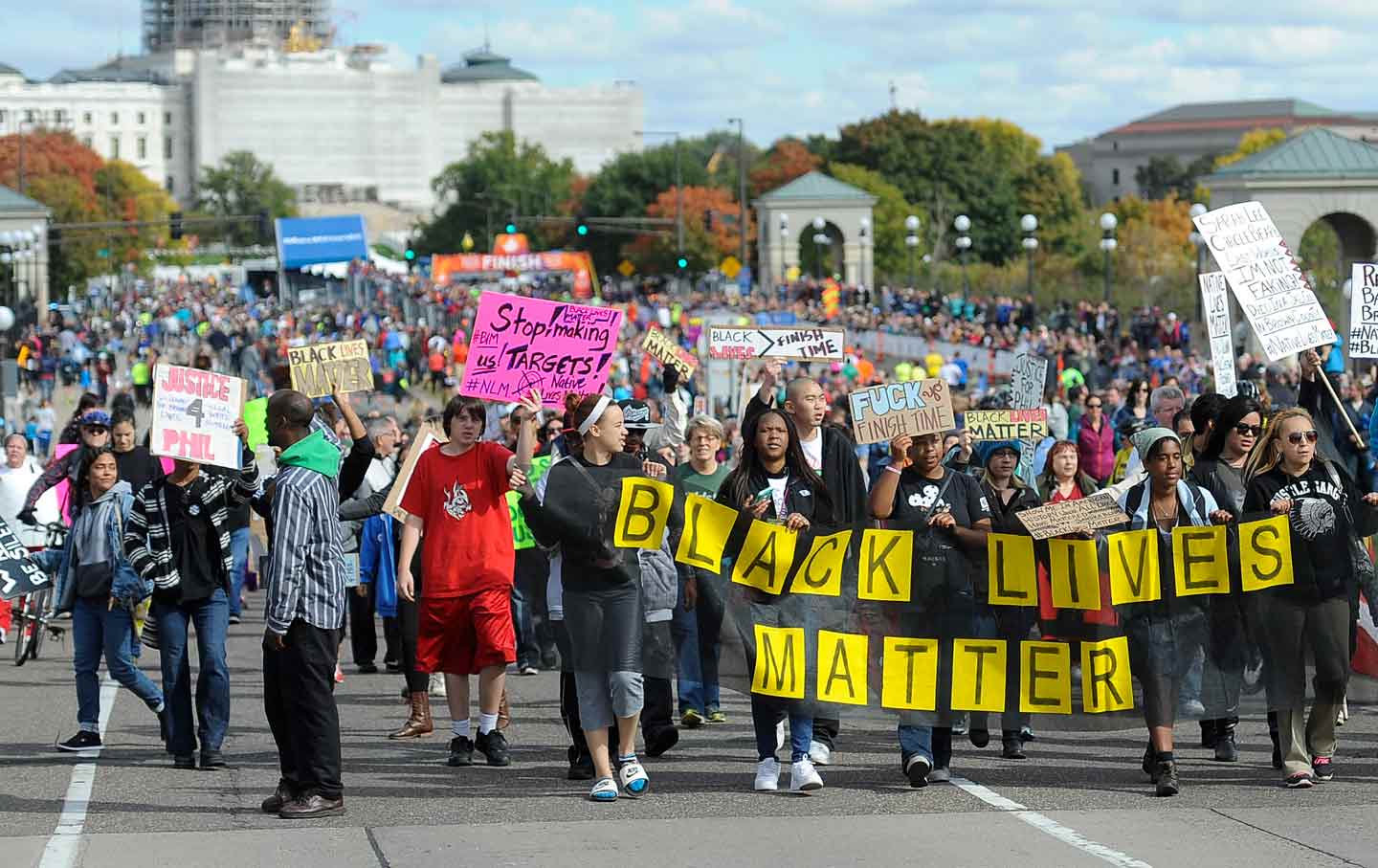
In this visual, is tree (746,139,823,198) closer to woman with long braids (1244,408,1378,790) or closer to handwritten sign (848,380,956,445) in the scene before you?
handwritten sign (848,380,956,445)

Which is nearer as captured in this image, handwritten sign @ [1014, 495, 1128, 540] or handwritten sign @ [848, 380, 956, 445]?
handwritten sign @ [1014, 495, 1128, 540]

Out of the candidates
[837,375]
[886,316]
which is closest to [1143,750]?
[837,375]

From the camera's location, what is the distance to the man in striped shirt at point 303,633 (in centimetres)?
919

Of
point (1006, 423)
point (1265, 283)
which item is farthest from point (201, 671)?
point (1265, 283)

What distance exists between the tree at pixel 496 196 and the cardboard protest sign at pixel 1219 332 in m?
134

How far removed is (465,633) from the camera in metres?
10.2

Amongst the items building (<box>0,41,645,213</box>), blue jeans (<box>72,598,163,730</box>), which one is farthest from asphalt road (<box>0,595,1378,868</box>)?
building (<box>0,41,645,213</box>)

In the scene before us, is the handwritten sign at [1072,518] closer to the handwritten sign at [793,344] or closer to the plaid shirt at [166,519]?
the plaid shirt at [166,519]

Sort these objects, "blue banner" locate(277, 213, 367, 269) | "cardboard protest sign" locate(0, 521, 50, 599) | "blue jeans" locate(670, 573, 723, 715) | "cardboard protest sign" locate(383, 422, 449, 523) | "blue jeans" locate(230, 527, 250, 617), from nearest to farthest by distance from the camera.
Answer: "blue jeans" locate(670, 573, 723, 715)
"blue jeans" locate(230, 527, 250, 617)
"cardboard protest sign" locate(383, 422, 449, 523)
"cardboard protest sign" locate(0, 521, 50, 599)
"blue banner" locate(277, 213, 367, 269)

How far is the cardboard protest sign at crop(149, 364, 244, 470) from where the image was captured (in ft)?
33.2

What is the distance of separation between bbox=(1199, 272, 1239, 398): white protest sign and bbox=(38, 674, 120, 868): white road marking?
6599mm

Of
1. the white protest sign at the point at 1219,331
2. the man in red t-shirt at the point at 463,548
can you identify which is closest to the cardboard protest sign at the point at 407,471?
the man in red t-shirt at the point at 463,548

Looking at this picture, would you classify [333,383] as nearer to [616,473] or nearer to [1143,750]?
[616,473]

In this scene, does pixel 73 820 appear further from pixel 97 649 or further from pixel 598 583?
pixel 598 583
